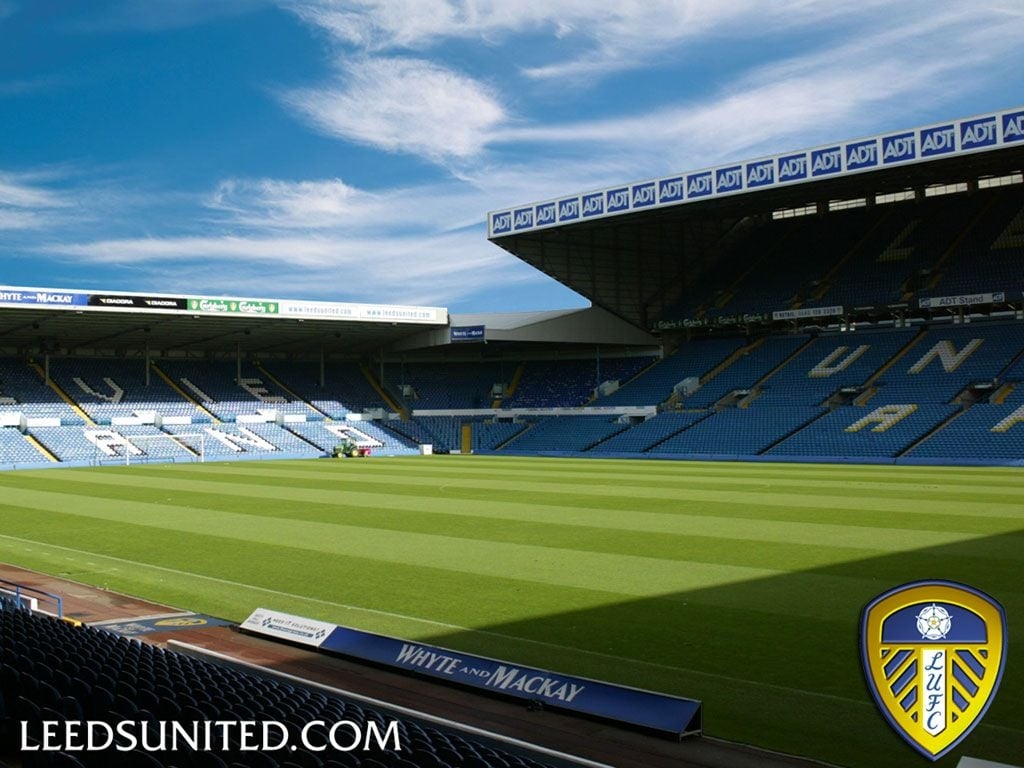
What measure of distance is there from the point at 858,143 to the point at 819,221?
20.7 m

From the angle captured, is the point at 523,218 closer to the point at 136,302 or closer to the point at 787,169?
A: the point at 787,169

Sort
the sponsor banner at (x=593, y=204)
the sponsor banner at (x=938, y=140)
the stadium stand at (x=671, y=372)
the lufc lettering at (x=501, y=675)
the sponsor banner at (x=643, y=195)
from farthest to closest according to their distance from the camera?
1. the stadium stand at (x=671, y=372)
2. the sponsor banner at (x=593, y=204)
3. the sponsor banner at (x=643, y=195)
4. the sponsor banner at (x=938, y=140)
5. the lufc lettering at (x=501, y=675)

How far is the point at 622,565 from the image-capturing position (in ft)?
55.0

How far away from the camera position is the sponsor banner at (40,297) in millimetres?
44531

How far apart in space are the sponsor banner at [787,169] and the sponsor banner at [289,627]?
112ft

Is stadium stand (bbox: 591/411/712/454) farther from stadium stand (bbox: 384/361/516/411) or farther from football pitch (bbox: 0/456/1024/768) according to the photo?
football pitch (bbox: 0/456/1024/768)

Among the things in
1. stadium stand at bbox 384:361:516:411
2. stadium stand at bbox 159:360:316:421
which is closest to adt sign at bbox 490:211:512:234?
stadium stand at bbox 384:361:516:411

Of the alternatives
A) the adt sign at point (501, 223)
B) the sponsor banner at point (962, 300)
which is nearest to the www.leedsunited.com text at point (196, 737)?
the adt sign at point (501, 223)

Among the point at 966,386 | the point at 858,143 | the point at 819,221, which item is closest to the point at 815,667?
the point at 858,143

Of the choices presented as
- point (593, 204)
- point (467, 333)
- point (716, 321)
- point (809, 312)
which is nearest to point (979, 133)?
point (809, 312)

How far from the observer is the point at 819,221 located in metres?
59.9

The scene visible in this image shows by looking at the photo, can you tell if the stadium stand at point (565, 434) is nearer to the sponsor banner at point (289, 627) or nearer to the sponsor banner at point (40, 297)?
the sponsor banner at point (40, 297)

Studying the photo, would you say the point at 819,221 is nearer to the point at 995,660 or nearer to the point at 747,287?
the point at 747,287

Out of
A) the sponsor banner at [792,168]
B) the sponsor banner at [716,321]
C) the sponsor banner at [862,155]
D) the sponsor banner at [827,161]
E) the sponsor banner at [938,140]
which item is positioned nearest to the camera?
the sponsor banner at [938,140]
